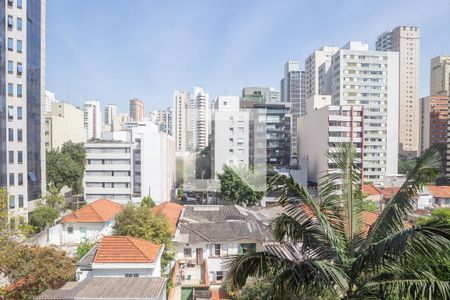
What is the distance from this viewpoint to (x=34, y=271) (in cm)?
990

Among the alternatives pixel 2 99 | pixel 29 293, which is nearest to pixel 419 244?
pixel 29 293

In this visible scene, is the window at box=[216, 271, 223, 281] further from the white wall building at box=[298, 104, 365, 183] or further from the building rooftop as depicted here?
the white wall building at box=[298, 104, 365, 183]

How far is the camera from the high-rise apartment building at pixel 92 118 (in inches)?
2921

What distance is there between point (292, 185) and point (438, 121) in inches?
2573

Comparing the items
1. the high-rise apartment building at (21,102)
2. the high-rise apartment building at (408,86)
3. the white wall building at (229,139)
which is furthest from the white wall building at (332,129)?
the high-rise apartment building at (408,86)

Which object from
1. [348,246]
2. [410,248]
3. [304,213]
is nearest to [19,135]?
[304,213]

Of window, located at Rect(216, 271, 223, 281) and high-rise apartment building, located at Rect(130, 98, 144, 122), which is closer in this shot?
window, located at Rect(216, 271, 223, 281)

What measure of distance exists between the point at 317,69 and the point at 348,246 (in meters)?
67.3

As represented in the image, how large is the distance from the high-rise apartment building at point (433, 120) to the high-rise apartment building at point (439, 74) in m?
8.13

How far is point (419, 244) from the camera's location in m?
3.50

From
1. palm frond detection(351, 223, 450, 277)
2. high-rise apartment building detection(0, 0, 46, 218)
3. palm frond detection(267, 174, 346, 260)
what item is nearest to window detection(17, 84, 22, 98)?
high-rise apartment building detection(0, 0, 46, 218)

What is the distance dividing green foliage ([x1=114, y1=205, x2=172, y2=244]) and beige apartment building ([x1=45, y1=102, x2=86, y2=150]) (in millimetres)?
26659

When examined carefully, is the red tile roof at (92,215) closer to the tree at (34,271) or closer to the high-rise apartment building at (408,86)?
the tree at (34,271)

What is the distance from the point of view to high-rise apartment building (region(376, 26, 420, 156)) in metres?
69.3
